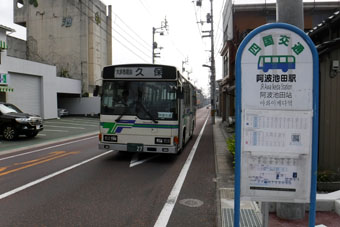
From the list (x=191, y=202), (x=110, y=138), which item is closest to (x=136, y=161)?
(x=110, y=138)

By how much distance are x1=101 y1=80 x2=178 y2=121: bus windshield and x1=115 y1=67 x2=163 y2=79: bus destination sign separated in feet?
0.62

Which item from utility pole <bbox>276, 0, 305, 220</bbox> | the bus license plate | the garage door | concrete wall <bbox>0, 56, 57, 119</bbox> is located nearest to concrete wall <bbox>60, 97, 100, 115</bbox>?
concrete wall <bbox>0, 56, 57, 119</bbox>

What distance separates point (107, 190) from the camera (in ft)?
→ 18.9

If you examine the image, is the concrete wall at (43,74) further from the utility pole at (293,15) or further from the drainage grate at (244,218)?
the utility pole at (293,15)

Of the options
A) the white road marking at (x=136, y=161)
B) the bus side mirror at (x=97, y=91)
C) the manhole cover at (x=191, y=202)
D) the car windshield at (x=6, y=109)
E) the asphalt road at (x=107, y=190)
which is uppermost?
the bus side mirror at (x=97, y=91)

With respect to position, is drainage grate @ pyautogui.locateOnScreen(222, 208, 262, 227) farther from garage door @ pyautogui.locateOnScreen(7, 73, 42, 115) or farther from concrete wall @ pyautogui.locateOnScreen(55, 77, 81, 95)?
concrete wall @ pyautogui.locateOnScreen(55, 77, 81, 95)

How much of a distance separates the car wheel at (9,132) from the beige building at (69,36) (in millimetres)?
23070

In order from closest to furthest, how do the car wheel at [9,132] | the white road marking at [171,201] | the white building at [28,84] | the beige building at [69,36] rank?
the white road marking at [171,201] < the car wheel at [9,132] < the white building at [28,84] < the beige building at [69,36]

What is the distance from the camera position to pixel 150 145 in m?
8.09

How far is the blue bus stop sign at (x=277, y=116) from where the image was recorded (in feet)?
9.46

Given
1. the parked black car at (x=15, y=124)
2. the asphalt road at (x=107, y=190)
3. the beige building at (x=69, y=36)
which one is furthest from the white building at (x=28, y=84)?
the asphalt road at (x=107, y=190)

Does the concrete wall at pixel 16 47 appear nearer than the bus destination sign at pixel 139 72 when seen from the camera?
No

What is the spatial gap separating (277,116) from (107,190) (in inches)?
164

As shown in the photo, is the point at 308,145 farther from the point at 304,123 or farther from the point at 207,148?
the point at 207,148
